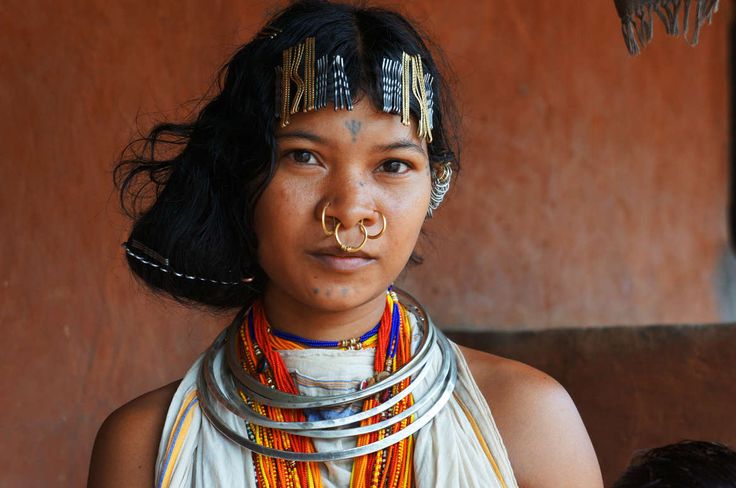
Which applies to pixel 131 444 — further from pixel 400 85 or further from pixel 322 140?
pixel 400 85

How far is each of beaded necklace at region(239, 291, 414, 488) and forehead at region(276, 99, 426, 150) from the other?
0.39 m

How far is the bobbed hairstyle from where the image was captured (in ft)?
5.80

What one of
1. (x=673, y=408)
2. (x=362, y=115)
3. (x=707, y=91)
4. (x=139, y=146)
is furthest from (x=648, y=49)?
(x=362, y=115)

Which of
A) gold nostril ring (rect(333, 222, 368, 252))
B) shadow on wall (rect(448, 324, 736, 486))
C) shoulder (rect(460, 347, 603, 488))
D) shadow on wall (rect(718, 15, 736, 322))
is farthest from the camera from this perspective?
shadow on wall (rect(718, 15, 736, 322))

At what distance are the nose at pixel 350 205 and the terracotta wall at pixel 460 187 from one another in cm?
148

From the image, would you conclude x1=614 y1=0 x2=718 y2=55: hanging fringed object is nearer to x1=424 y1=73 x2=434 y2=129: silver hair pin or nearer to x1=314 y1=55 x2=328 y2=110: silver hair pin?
x1=424 y1=73 x2=434 y2=129: silver hair pin

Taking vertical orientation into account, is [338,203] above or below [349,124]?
below

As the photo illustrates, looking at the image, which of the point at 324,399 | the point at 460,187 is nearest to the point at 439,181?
the point at 324,399

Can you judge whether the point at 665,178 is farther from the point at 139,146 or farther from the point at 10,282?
the point at 10,282

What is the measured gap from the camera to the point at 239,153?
1.83 metres

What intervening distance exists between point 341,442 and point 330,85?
0.65 meters

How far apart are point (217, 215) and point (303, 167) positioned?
0.28 meters

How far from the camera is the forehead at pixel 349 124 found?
1.71m

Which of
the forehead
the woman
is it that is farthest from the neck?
the forehead
